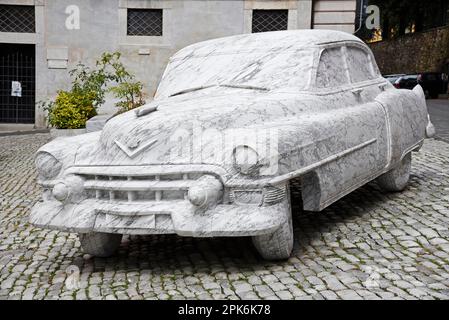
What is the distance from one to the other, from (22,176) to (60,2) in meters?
9.18

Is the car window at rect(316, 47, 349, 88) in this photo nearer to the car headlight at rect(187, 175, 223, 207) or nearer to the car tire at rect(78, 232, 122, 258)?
the car headlight at rect(187, 175, 223, 207)

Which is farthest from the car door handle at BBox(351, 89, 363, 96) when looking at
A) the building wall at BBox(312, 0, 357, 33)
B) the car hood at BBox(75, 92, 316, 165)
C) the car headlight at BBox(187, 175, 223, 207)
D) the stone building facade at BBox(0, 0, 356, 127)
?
the building wall at BBox(312, 0, 357, 33)

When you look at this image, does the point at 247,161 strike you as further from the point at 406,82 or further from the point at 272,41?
the point at 406,82

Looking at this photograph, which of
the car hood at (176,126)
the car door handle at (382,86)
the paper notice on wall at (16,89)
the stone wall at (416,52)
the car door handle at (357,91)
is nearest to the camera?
the car hood at (176,126)

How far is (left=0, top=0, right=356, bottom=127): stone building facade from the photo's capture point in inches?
648

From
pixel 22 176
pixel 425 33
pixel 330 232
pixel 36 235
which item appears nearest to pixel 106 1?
pixel 22 176

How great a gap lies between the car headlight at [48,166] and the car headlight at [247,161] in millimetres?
1451

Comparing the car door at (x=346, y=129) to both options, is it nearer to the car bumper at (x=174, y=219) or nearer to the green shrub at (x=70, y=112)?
the car bumper at (x=174, y=219)

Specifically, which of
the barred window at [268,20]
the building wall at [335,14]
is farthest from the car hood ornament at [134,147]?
the building wall at [335,14]

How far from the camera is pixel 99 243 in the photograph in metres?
4.62

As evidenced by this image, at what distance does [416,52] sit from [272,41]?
119 ft

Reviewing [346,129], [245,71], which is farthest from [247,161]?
[245,71]

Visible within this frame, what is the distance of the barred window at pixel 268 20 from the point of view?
16578 mm
